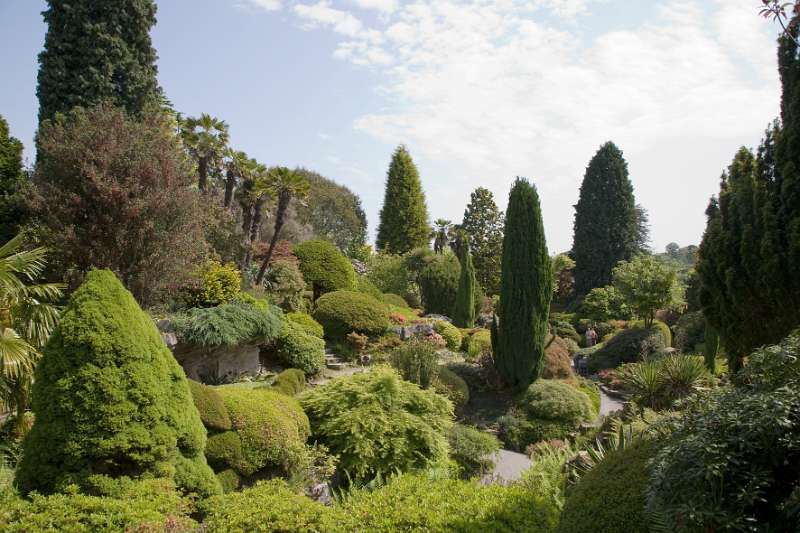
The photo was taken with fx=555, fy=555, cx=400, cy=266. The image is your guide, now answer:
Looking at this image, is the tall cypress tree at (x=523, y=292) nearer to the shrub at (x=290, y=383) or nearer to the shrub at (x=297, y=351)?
the shrub at (x=297, y=351)

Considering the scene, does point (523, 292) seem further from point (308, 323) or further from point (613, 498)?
point (613, 498)

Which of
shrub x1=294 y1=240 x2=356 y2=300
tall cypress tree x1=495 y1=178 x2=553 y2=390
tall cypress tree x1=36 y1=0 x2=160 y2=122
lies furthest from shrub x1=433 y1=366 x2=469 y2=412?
tall cypress tree x1=36 y1=0 x2=160 y2=122

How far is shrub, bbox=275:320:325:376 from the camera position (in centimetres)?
1327

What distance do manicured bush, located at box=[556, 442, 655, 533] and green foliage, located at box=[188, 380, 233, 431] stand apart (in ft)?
15.2

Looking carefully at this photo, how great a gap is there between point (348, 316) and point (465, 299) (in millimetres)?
8422

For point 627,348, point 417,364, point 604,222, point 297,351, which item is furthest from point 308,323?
point 604,222

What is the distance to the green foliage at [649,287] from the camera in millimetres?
21688

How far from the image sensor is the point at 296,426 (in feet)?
26.8

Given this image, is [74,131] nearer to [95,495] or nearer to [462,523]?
[95,495]

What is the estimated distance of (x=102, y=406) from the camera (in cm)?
532

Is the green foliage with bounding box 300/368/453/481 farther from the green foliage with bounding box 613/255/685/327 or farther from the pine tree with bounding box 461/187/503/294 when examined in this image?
the pine tree with bounding box 461/187/503/294

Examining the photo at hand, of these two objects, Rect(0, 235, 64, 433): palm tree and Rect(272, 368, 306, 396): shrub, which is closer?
Rect(0, 235, 64, 433): palm tree

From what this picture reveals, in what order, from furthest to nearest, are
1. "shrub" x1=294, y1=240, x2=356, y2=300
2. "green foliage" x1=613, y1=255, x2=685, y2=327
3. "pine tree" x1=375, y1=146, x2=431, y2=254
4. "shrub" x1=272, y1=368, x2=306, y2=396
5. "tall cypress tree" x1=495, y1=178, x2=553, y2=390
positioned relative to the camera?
1. "pine tree" x1=375, y1=146, x2=431, y2=254
2. "green foliage" x1=613, y1=255, x2=685, y2=327
3. "shrub" x1=294, y1=240, x2=356, y2=300
4. "tall cypress tree" x1=495, y1=178, x2=553, y2=390
5. "shrub" x1=272, y1=368, x2=306, y2=396

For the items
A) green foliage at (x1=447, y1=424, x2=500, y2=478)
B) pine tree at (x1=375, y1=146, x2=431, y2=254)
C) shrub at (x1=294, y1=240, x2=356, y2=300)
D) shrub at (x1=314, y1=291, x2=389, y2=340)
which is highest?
pine tree at (x1=375, y1=146, x2=431, y2=254)
